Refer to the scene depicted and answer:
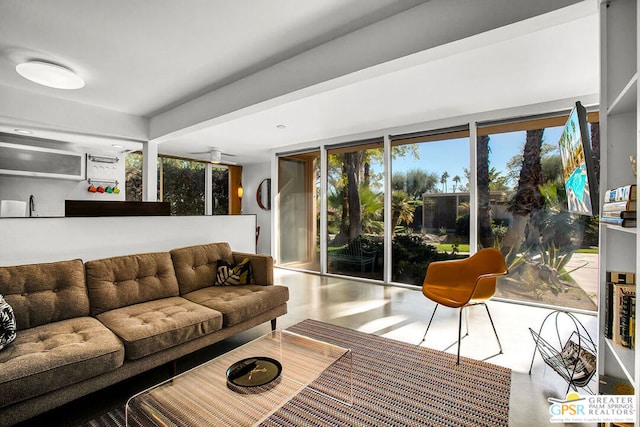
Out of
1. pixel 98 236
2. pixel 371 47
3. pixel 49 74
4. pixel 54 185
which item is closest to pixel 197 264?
pixel 98 236

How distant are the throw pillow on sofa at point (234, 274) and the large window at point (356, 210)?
2538mm

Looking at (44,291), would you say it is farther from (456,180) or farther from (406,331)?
(456,180)

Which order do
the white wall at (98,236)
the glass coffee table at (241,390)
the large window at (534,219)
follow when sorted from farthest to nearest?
1. the large window at (534,219)
2. the white wall at (98,236)
3. the glass coffee table at (241,390)

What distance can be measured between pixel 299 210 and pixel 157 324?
4276 millimetres

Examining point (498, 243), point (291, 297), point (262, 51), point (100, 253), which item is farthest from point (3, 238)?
point (498, 243)

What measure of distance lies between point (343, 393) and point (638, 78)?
217 cm

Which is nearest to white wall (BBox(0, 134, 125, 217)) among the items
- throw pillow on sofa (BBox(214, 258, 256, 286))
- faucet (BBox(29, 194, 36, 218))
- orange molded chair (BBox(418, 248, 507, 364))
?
faucet (BBox(29, 194, 36, 218))

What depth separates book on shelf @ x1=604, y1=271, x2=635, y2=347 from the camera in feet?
4.68

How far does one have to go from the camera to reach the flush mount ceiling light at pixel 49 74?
8.43ft

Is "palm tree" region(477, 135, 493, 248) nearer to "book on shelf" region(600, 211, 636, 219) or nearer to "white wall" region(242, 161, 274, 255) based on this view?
"book on shelf" region(600, 211, 636, 219)

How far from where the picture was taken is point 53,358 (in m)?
1.57

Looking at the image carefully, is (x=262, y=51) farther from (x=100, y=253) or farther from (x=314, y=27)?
(x=100, y=253)

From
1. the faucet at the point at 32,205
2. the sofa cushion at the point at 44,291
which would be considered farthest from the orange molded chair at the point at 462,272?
the faucet at the point at 32,205

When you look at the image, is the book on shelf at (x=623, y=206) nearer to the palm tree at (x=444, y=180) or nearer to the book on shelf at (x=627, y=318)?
the book on shelf at (x=627, y=318)
